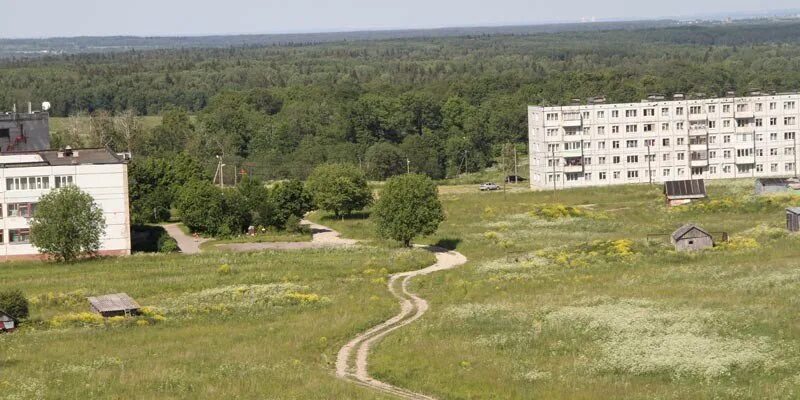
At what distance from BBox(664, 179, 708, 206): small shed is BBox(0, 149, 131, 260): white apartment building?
156ft

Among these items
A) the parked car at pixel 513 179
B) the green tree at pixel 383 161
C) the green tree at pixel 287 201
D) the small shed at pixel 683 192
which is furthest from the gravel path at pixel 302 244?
the green tree at pixel 383 161

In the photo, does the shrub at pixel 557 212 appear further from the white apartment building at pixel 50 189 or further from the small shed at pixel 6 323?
the small shed at pixel 6 323

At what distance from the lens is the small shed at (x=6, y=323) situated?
62969 mm

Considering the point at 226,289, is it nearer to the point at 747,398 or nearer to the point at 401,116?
the point at 747,398

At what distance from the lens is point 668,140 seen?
13262cm

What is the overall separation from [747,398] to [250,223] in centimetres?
6494

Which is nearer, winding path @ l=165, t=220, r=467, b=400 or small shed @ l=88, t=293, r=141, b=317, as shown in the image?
winding path @ l=165, t=220, r=467, b=400

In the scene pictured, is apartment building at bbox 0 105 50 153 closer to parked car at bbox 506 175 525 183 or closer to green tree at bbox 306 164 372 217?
green tree at bbox 306 164 372 217

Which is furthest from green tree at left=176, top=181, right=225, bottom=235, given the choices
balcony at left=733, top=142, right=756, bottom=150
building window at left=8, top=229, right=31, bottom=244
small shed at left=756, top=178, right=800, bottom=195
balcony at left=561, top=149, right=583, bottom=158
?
balcony at left=733, top=142, right=756, bottom=150

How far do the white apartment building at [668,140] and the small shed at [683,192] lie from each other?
59.6 feet

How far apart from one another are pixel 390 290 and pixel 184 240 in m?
32.3

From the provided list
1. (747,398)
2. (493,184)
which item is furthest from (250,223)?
(747,398)

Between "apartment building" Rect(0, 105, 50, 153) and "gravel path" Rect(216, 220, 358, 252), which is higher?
"apartment building" Rect(0, 105, 50, 153)

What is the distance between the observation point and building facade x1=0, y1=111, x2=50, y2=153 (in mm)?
109375
